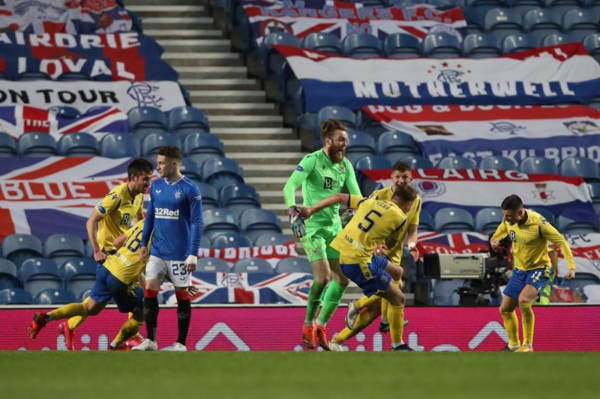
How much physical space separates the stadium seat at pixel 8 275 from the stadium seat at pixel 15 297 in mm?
467

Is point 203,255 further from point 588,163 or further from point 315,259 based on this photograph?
point 588,163

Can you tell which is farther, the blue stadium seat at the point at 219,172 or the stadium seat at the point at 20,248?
the blue stadium seat at the point at 219,172

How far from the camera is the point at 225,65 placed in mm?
21234

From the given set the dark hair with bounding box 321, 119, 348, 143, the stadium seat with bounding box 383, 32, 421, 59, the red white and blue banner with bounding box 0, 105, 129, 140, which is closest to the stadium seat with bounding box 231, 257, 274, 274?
the red white and blue banner with bounding box 0, 105, 129, 140

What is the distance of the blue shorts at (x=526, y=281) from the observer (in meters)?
13.4

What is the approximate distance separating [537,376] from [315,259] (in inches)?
140

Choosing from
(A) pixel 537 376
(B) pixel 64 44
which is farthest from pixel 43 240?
(A) pixel 537 376

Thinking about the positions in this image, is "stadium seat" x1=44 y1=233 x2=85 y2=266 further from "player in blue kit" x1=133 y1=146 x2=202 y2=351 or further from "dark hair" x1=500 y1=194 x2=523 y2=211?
"dark hair" x1=500 y1=194 x2=523 y2=211

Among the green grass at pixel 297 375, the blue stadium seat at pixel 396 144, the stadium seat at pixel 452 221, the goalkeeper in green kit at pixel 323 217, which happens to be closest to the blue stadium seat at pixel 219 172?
the blue stadium seat at pixel 396 144

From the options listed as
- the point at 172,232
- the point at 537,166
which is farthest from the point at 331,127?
the point at 537,166

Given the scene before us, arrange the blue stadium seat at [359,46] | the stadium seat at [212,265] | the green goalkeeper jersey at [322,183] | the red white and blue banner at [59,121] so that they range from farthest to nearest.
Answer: the blue stadium seat at [359,46], the red white and blue banner at [59,121], the stadium seat at [212,265], the green goalkeeper jersey at [322,183]

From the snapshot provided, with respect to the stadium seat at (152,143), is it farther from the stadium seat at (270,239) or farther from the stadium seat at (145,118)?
the stadium seat at (270,239)

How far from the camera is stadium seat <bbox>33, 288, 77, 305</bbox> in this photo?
46.5 feet

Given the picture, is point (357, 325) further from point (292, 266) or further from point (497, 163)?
point (497, 163)
